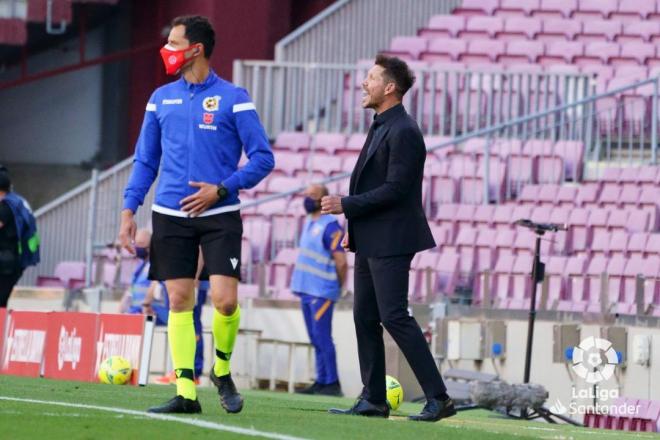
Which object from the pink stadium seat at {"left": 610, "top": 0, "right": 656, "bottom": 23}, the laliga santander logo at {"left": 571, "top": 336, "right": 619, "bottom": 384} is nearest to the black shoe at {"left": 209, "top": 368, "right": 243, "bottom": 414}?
the laliga santander logo at {"left": 571, "top": 336, "right": 619, "bottom": 384}

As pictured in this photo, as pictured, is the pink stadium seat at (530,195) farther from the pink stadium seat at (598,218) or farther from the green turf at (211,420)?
the green turf at (211,420)

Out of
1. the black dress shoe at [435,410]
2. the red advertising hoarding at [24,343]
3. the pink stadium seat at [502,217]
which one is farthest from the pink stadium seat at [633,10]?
the black dress shoe at [435,410]

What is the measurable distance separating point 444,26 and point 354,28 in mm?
1251

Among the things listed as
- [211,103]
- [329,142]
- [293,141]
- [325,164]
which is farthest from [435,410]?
[293,141]

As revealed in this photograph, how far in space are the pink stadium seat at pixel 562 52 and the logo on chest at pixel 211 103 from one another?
14093mm

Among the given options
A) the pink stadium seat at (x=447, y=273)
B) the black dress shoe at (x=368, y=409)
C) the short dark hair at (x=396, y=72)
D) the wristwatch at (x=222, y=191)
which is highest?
the short dark hair at (x=396, y=72)

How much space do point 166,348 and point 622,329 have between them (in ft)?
14.9

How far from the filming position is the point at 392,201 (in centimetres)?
877

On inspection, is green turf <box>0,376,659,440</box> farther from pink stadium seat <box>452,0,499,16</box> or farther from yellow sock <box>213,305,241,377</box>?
pink stadium seat <box>452,0,499,16</box>

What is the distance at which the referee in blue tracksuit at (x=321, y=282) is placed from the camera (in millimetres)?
15359

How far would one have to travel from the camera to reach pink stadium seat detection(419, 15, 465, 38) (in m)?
23.5

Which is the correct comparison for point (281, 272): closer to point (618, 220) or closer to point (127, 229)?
point (618, 220)

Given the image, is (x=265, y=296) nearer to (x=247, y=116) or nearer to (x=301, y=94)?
(x=301, y=94)

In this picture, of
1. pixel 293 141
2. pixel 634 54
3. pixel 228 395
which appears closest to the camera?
pixel 228 395
